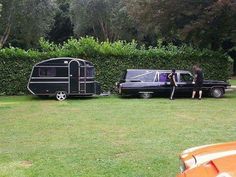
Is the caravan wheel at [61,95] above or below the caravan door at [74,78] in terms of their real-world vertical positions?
below

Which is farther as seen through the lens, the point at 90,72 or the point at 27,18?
the point at 27,18

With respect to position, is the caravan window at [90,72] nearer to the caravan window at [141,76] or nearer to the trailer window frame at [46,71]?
the trailer window frame at [46,71]

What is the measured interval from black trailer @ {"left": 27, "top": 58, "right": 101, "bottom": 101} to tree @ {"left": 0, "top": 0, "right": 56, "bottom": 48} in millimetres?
27044

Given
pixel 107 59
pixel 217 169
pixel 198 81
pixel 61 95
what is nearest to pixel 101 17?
pixel 107 59

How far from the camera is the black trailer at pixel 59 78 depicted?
23.9 m

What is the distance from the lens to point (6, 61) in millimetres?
26297

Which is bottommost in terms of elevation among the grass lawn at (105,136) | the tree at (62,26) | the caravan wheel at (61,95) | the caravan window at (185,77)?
the caravan wheel at (61,95)

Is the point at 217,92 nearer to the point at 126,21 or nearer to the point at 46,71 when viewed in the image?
the point at 46,71

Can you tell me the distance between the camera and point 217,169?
12.2 feet

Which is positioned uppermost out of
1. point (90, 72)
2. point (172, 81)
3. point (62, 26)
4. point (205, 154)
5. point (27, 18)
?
point (27, 18)

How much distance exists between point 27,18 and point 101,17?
9976 millimetres

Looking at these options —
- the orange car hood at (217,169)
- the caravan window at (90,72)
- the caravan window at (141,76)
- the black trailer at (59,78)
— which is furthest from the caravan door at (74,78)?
the orange car hood at (217,169)

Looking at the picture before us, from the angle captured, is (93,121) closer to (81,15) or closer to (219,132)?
(219,132)

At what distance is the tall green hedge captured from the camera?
86.4ft
